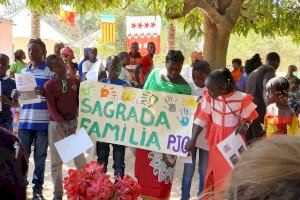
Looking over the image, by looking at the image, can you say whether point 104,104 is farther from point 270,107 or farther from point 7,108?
point 270,107

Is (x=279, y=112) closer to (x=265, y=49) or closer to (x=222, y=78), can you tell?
(x=222, y=78)

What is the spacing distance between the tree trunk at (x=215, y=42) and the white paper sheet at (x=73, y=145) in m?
2.89

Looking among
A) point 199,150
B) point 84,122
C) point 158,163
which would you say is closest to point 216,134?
point 199,150

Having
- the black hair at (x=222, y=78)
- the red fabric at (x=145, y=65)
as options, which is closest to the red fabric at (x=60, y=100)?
the black hair at (x=222, y=78)

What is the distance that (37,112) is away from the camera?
5.20 meters

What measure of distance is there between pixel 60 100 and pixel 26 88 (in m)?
0.37

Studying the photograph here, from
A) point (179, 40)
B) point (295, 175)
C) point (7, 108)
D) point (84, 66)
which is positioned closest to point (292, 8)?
point (84, 66)

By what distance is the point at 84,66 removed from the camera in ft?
31.9

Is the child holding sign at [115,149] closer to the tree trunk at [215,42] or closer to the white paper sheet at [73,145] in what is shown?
the white paper sheet at [73,145]

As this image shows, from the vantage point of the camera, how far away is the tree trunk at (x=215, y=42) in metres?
7.18

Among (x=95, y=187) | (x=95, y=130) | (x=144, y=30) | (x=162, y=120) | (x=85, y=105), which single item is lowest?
(x=95, y=187)

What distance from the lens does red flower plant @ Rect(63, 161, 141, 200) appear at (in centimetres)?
321

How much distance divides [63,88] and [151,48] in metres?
4.48

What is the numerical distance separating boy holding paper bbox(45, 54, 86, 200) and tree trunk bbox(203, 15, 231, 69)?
267 cm
